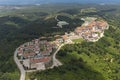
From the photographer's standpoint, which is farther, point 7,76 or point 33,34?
point 33,34

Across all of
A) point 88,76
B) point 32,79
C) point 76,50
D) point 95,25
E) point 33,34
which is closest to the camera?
point 32,79

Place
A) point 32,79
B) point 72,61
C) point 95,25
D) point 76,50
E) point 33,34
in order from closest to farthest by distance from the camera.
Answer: point 32,79
point 72,61
point 76,50
point 33,34
point 95,25

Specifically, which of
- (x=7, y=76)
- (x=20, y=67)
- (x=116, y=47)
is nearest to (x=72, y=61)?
(x=20, y=67)

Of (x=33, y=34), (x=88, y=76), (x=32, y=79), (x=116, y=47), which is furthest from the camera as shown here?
(x=33, y=34)

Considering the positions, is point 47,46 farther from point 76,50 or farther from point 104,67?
point 104,67

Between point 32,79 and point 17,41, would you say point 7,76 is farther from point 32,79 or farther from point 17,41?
point 17,41

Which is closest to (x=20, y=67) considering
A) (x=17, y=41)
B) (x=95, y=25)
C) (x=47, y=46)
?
(x=47, y=46)
